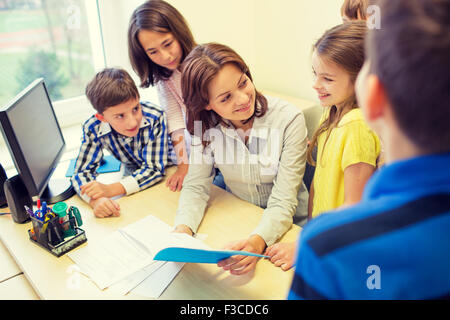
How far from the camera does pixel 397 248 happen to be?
1.41ft

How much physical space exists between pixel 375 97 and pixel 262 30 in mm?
2014

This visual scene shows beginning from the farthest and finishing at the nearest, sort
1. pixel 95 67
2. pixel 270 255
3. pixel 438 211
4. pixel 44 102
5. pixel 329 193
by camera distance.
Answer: pixel 95 67 → pixel 44 102 → pixel 329 193 → pixel 270 255 → pixel 438 211

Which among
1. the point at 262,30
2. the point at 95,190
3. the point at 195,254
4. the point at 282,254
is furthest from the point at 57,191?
the point at 262,30

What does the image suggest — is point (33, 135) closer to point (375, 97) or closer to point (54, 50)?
point (54, 50)

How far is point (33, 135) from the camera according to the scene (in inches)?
48.7

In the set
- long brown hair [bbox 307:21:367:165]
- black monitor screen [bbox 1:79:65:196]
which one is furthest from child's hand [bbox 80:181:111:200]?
long brown hair [bbox 307:21:367:165]

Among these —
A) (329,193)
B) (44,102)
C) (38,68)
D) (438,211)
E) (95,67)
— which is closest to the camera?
(438,211)

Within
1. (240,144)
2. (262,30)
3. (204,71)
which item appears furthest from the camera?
(262,30)

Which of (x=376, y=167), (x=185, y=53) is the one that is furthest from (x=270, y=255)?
(x=185, y=53)

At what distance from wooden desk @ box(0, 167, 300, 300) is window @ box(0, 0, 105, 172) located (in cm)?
76
